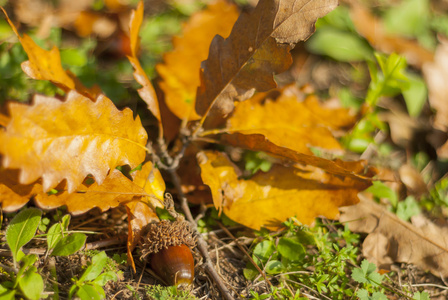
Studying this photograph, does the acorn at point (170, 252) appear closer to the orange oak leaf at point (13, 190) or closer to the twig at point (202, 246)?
the twig at point (202, 246)

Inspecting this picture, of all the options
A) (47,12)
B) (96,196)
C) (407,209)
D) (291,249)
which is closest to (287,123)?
(291,249)

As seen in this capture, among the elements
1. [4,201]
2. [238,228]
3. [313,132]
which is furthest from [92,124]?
[313,132]

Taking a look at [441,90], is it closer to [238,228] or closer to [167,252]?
[238,228]

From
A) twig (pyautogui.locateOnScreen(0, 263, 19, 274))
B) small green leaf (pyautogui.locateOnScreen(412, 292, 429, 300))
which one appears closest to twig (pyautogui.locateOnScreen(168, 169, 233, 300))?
twig (pyautogui.locateOnScreen(0, 263, 19, 274))

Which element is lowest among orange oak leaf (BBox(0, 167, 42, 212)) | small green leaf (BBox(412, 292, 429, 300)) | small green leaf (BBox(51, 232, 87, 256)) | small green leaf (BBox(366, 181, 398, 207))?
small green leaf (BBox(412, 292, 429, 300))

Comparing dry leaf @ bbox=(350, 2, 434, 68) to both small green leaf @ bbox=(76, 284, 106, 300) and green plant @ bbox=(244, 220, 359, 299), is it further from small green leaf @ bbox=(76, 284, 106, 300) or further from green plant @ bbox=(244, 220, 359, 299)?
small green leaf @ bbox=(76, 284, 106, 300)
